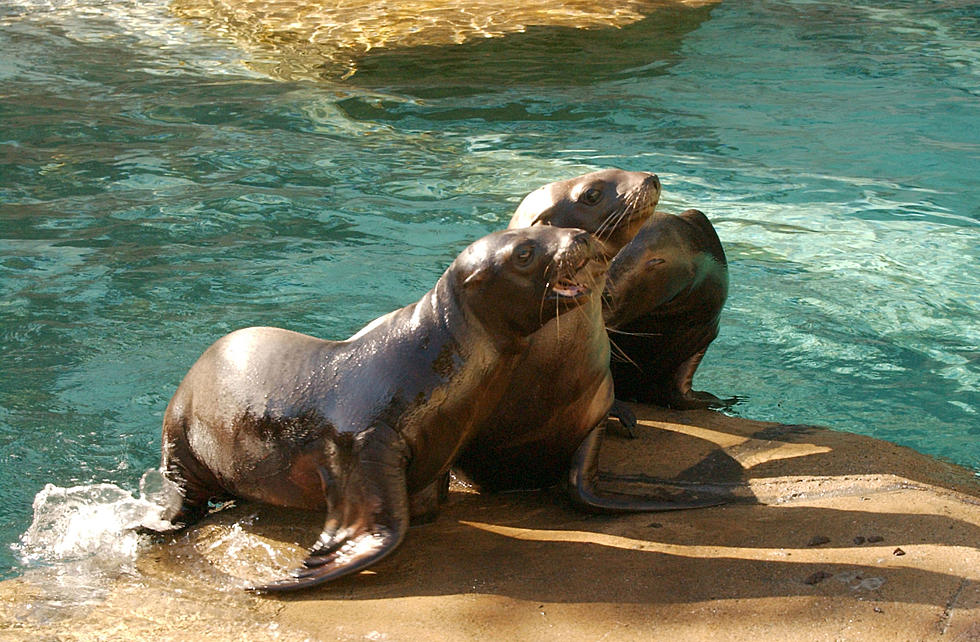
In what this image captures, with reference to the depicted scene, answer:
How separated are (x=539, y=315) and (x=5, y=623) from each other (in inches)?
68.1

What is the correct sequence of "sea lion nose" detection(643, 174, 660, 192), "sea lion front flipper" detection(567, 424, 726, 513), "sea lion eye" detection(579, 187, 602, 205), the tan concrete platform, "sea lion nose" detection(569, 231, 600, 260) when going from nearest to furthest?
1. the tan concrete platform
2. "sea lion nose" detection(569, 231, 600, 260)
3. "sea lion front flipper" detection(567, 424, 726, 513)
4. "sea lion nose" detection(643, 174, 660, 192)
5. "sea lion eye" detection(579, 187, 602, 205)

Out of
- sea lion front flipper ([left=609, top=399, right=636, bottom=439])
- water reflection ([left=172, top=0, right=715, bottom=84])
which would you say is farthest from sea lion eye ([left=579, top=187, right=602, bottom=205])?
water reflection ([left=172, top=0, right=715, bottom=84])

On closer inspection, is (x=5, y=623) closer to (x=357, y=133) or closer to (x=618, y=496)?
(x=618, y=496)

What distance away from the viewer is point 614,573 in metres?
3.49

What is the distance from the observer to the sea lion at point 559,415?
427cm

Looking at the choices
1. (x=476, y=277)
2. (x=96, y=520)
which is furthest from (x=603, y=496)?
(x=96, y=520)

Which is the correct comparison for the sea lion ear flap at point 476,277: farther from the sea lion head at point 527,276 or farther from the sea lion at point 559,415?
the sea lion at point 559,415

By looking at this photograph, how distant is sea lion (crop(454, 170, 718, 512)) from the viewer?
14.0 ft

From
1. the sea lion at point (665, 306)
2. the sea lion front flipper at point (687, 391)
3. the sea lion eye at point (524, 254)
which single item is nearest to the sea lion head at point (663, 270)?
the sea lion at point (665, 306)

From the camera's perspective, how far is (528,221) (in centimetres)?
483

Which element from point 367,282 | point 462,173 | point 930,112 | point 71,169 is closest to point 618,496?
point 367,282

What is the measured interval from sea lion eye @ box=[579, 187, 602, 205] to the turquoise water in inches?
62.9

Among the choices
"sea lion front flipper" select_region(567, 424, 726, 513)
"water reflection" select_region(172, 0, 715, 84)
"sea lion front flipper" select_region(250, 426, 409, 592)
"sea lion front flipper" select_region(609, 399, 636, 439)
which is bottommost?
"sea lion front flipper" select_region(609, 399, 636, 439)

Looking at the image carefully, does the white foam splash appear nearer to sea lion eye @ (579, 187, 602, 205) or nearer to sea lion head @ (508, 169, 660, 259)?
sea lion head @ (508, 169, 660, 259)
